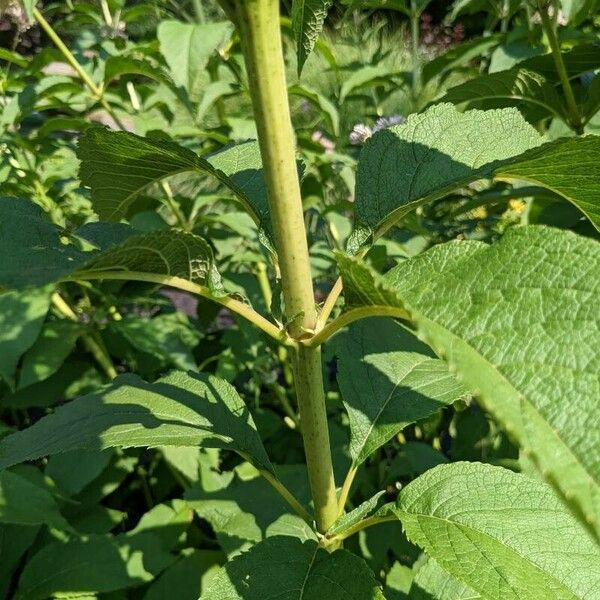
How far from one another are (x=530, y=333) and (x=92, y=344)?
4.45 ft

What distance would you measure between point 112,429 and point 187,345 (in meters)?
0.86

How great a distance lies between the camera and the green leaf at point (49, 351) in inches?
56.0

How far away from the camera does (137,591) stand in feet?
4.80

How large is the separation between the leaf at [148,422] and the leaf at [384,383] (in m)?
0.13

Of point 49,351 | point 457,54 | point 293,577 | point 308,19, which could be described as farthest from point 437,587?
point 457,54

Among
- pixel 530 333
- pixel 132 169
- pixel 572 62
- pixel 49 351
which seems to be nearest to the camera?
pixel 530 333

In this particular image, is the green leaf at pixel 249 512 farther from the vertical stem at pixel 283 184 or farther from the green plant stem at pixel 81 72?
the green plant stem at pixel 81 72

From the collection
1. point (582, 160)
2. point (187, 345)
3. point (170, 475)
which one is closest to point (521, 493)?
point (582, 160)

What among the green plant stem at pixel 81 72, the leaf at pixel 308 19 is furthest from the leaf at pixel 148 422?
the green plant stem at pixel 81 72

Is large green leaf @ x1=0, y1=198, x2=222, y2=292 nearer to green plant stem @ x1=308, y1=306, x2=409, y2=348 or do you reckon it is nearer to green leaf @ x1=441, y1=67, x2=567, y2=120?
green plant stem @ x1=308, y1=306, x2=409, y2=348

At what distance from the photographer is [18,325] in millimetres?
1275

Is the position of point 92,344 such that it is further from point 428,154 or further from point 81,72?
point 428,154

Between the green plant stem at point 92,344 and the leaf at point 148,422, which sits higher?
the leaf at point 148,422

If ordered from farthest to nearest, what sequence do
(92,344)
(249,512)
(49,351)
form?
1. (92,344)
2. (49,351)
3. (249,512)
